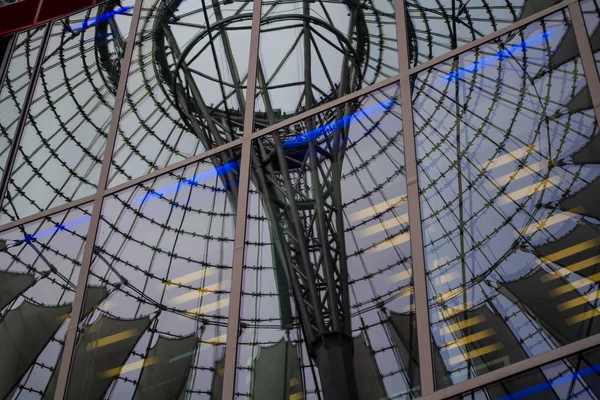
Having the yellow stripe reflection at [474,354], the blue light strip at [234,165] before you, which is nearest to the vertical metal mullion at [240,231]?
the blue light strip at [234,165]

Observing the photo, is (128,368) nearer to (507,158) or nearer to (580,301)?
(507,158)

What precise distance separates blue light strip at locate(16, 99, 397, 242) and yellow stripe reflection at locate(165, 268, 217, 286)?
1.85 metres

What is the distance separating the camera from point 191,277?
1251 cm

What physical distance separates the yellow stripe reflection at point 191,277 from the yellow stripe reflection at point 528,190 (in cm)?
465

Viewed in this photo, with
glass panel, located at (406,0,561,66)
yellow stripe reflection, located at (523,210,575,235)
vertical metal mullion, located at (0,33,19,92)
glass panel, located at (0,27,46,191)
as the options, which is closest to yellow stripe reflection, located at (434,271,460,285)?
yellow stripe reflection, located at (523,210,575,235)

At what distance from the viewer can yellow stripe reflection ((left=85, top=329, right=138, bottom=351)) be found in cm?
1246

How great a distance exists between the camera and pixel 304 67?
47.9 ft

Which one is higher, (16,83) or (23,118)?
(16,83)

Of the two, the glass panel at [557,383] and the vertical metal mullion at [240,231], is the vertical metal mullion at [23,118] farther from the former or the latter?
the glass panel at [557,383]

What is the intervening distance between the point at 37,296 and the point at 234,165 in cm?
423

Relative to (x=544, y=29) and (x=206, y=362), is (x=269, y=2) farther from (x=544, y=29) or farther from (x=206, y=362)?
(x=206, y=362)

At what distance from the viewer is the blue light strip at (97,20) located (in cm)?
1745

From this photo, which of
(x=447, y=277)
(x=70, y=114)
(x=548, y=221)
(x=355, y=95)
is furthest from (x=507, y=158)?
(x=70, y=114)

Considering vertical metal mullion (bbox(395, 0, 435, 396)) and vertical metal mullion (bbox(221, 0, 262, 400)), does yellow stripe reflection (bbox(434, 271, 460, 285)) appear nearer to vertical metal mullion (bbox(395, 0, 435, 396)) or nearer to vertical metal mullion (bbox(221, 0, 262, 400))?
vertical metal mullion (bbox(395, 0, 435, 396))
